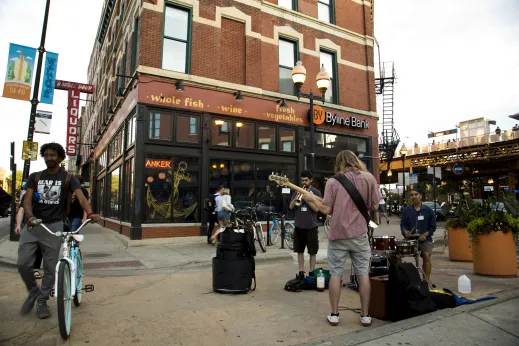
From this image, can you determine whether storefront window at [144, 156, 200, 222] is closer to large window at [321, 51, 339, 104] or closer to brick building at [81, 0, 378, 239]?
brick building at [81, 0, 378, 239]

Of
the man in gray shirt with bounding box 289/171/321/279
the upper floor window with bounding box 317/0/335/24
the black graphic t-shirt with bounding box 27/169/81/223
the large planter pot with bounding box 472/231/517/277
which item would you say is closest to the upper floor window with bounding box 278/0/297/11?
the upper floor window with bounding box 317/0/335/24

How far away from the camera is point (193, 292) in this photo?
5.57 metres

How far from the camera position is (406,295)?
4.08 metres

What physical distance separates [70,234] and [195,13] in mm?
11196

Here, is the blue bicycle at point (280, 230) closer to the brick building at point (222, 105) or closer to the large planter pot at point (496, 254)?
the brick building at point (222, 105)

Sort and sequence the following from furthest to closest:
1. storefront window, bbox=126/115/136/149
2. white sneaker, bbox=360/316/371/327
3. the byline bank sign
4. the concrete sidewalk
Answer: the byline bank sign
storefront window, bbox=126/115/136/149
white sneaker, bbox=360/316/371/327
the concrete sidewalk

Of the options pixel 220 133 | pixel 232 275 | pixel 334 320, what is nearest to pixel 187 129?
pixel 220 133

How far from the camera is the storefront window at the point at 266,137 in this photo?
46.7 ft

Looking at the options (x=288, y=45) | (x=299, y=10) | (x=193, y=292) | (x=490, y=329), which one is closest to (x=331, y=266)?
(x=490, y=329)

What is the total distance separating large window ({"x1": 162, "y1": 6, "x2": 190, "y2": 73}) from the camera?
12.7 m

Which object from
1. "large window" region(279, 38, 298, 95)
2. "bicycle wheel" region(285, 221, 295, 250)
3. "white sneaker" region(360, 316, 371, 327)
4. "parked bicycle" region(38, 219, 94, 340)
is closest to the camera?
"parked bicycle" region(38, 219, 94, 340)

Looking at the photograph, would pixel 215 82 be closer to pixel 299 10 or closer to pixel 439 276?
pixel 299 10

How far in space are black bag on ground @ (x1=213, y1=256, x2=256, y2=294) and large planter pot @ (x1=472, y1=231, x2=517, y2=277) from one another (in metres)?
4.41

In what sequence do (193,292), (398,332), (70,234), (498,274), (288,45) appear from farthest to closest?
(288,45) → (498,274) → (193,292) → (70,234) → (398,332)
